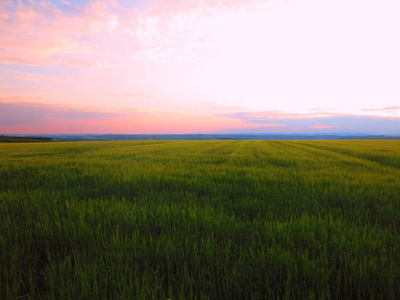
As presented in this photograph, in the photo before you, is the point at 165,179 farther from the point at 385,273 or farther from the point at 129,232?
the point at 385,273

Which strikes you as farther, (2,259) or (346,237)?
(346,237)

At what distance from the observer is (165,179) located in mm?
6004

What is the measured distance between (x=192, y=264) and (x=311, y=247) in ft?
4.71

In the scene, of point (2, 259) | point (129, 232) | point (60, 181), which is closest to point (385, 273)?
point (129, 232)

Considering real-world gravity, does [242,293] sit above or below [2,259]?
below

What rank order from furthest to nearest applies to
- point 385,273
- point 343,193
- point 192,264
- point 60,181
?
point 60,181 < point 343,193 < point 192,264 < point 385,273

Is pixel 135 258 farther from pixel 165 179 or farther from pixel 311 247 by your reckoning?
pixel 165 179

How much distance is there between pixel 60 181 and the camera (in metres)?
5.86

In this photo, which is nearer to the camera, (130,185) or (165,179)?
(130,185)

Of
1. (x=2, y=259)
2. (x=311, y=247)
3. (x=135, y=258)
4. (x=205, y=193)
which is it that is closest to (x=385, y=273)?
(x=311, y=247)

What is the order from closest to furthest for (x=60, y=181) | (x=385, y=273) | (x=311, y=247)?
(x=385, y=273)
(x=311, y=247)
(x=60, y=181)

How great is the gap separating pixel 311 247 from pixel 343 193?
3055 millimetres

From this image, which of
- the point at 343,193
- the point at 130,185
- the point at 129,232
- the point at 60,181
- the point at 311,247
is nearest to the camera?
the point at 311,247

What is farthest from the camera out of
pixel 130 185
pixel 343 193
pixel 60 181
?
pixel 60 181
